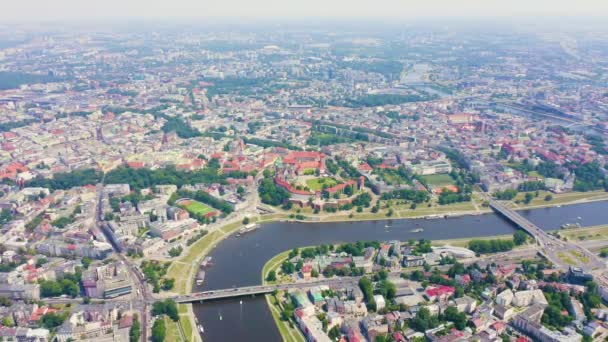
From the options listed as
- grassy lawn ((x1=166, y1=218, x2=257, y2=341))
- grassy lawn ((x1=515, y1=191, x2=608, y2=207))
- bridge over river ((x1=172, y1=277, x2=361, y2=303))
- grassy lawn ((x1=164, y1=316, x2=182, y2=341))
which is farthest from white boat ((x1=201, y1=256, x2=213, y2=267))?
grassy lawn ((x1=515, y1=191, x2=608, y2=207))

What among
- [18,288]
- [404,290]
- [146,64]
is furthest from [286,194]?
[146,64]

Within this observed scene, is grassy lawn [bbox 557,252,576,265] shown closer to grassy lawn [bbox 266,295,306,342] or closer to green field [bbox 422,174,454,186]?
green field [bbox 422,174,454,186]

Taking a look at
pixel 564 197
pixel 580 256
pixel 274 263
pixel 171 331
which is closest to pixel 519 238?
pixel 580 256

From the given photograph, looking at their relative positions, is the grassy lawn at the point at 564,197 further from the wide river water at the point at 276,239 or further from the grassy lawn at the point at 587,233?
the grassy lawn at the point at 587,233

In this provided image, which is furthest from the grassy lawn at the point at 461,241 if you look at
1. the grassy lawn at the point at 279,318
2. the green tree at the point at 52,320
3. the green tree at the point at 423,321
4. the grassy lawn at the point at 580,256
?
the green tree at the point at 52,320

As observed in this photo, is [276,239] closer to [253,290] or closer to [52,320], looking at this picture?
[253,290]

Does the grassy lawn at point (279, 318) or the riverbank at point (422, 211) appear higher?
the riverbank at point (422, 211)

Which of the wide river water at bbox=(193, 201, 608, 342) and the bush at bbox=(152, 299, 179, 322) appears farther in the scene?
the wide river water at bbox=(193, 201, 608, 342)
